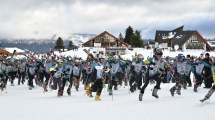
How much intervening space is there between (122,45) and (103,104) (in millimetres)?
87295

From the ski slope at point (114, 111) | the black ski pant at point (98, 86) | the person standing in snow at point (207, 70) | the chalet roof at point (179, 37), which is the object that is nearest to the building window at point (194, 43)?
the chalet roof at point (179, 37)

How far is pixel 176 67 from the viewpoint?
2162cm

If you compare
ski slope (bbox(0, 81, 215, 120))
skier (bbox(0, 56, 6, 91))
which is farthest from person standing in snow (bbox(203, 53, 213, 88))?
skier (bbox(0, 56, 6, 91))


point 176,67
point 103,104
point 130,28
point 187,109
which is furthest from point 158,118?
point 130,28

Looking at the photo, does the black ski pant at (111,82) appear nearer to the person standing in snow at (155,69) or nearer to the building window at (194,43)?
the person standing in snow at (155,69)

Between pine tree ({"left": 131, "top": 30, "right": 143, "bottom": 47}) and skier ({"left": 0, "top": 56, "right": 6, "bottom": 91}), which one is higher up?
pine tree ({"left": 131, "top": 30, "right": 143, "bottom": 47})

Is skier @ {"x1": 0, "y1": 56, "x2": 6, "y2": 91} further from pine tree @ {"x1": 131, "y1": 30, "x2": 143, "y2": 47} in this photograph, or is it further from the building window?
pine tree @ {"x1": 131, "y1": 30, "x2": 143, "y2": 47}

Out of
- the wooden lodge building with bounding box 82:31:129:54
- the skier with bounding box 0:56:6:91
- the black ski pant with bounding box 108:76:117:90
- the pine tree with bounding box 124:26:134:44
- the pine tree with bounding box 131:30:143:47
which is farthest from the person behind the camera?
the pine tree with bounding box 124:26:134:44

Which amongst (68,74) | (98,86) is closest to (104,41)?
(68,74)

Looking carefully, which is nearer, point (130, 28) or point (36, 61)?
point (36, 61)

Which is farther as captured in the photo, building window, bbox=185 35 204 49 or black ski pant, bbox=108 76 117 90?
building window, bbox=185 35 204 49

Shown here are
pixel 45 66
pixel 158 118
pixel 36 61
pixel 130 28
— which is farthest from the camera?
pixel 130 28

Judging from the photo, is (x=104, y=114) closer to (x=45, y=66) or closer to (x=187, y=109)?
(x=187, y=109)

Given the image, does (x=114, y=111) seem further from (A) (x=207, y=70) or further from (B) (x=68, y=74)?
(A) (x=207, y=70)
